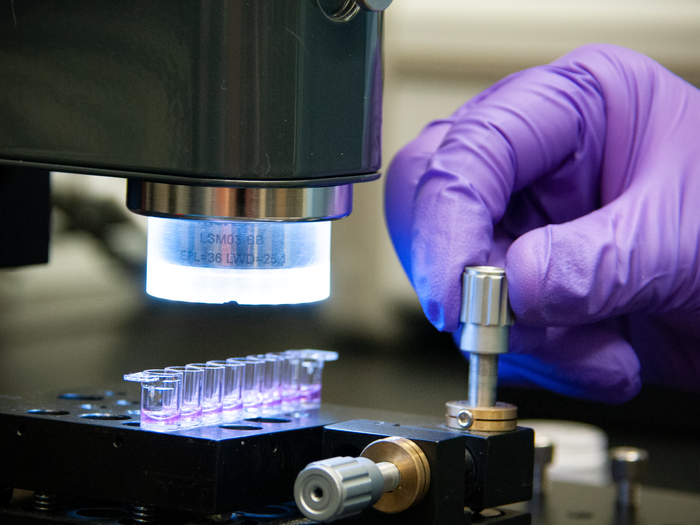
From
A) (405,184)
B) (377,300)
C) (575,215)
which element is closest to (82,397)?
(405,184)

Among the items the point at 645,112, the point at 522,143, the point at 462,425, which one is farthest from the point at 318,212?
the point at 645,112

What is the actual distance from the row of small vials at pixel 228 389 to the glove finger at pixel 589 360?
0.69ft

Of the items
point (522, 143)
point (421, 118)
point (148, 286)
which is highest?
point (421, 118)

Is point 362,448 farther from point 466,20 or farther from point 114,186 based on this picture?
point 466,20

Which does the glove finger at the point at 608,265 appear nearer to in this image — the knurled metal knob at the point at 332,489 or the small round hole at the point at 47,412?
the knurled metal knob at the point at 332,489

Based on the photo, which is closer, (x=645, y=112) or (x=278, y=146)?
(x=278, y=146)

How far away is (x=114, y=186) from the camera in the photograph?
1.98 m

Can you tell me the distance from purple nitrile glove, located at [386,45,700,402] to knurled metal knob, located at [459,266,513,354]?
33 mm

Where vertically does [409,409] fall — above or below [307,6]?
below

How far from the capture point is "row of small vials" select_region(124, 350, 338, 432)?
0.63 meters

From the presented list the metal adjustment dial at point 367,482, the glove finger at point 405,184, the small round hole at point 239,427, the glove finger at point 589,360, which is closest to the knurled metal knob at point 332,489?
the metal adjustment dial at point 367,482

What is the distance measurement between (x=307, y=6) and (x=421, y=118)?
81.3 inches

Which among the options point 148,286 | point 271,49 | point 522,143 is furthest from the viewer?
point 522,143

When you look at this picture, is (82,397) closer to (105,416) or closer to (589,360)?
(105,416)
